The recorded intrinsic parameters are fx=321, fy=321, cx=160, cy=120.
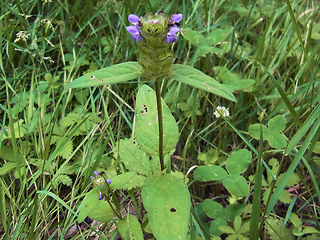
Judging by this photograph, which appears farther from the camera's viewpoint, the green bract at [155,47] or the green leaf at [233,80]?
the green leaf at [233,80]

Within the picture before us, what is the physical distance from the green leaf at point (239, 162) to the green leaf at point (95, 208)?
642 millimetres

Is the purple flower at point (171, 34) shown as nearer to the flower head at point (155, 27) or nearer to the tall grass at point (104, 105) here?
the flower head at point (155, 27)

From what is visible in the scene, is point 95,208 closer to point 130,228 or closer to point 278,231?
point 130,228

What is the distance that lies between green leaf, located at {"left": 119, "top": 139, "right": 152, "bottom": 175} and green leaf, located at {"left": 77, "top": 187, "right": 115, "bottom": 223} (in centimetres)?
24

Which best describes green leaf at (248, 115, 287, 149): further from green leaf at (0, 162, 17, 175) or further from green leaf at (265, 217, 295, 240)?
green leaf at (0, 162, 17, 175)

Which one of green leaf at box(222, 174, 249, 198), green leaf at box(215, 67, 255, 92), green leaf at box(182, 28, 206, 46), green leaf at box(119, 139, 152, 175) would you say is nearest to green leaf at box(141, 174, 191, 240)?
green leaf at box(119, 139, 152, 175)

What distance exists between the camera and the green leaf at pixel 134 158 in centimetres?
161

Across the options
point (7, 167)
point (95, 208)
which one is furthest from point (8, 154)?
point (95, 208)

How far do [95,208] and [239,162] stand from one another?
2.48 feet

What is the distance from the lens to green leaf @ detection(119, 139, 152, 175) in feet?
5.27

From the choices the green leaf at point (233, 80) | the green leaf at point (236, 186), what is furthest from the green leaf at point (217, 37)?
the green leaf at point (236, 186)

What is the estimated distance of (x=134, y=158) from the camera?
1.65 m

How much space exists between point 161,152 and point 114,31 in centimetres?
140

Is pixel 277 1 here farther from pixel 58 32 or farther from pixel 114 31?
pixel 58 32
